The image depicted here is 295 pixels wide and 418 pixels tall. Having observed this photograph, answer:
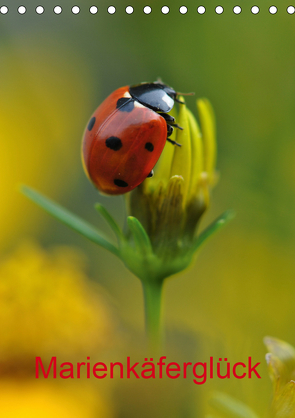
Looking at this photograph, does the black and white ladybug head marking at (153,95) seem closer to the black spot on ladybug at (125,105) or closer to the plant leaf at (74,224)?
the black spot on ladybug at (125,105)

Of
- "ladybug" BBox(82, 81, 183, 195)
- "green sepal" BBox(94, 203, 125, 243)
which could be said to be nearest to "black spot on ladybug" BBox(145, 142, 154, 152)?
"ladybug" BBox(82, 81, 183, 195)

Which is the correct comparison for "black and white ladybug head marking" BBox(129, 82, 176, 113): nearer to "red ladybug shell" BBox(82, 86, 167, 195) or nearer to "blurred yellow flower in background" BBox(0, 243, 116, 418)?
"red ladybug shell" BBox(82, 86, 167, 195)

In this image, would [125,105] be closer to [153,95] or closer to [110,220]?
[153,95]

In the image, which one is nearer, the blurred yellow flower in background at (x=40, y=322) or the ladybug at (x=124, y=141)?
the ladybug at (x=124, y=141)

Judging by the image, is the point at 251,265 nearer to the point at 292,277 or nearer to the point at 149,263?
the point at 292,277

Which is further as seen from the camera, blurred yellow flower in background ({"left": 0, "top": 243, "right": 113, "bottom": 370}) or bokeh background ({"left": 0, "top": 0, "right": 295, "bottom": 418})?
blurred yellow flower in background ({"left": 0, "top": 243, "right": 113, "bottom": 370})

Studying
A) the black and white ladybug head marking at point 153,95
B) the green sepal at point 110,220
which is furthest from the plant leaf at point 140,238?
the black and white ladybug head marking at point 153,95
